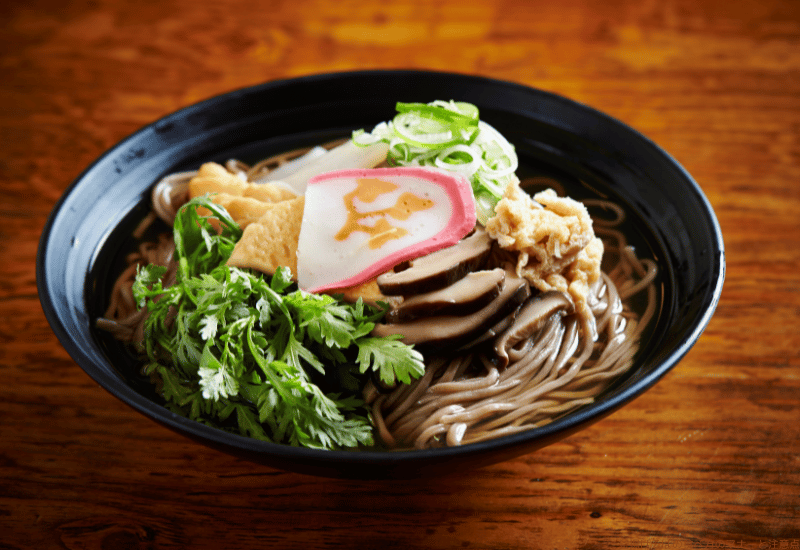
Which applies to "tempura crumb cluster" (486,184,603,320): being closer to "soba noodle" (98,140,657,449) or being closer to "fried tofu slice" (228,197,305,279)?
"soba noodle" (98,140,657,449)

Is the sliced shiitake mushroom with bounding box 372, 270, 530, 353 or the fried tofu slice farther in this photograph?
the fried tofu slice

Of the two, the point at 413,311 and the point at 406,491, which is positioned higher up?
the point at 413,311

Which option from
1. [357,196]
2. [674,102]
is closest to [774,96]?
[674,102]

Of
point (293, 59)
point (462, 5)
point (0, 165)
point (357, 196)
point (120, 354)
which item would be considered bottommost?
point (120, 354)

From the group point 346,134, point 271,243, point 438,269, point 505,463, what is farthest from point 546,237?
point 346,134

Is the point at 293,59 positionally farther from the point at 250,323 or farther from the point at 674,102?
the point at 250,323

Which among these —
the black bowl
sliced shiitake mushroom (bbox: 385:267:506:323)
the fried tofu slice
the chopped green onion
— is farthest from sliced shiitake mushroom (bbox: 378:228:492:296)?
the black bowl

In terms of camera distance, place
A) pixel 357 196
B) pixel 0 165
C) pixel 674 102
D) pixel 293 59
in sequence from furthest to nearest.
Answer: pixel 293 59 < pixel 674 102 < pixel 0 165 < pixel 357 196
